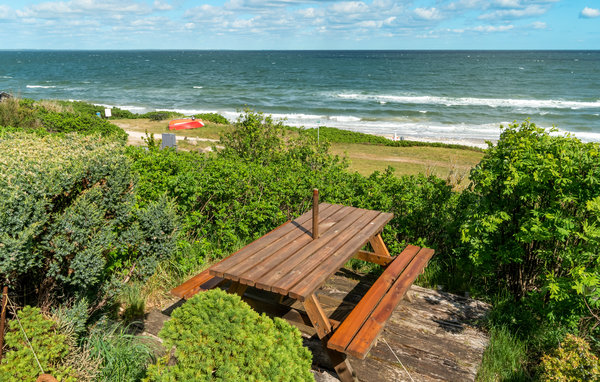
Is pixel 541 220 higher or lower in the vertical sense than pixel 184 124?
higher

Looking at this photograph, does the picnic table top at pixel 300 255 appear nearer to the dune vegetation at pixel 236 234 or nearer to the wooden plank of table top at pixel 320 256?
the wooden plank of table top at pixel 320 256

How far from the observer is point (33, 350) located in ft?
8.30

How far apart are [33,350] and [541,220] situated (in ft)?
12.9

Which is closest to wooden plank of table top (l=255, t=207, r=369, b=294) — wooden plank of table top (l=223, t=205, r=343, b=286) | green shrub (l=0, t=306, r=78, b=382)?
wooden plank of table top (l=223, t=205, r=343, b=286)

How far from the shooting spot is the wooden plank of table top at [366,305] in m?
3.03

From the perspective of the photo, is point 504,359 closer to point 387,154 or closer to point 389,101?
point 387,154

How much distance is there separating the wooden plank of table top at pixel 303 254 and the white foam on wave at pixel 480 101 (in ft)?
134

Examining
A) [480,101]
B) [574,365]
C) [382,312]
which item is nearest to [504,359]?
[574,365]

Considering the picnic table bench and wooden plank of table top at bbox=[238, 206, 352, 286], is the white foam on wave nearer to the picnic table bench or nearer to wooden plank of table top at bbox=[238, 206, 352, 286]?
the picnic table bench

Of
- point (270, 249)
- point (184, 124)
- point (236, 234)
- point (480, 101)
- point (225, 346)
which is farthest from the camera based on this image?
point (480, 101)

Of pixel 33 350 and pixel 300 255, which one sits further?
A: pixel 300 255

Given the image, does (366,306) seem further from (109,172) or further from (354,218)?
(109,172)

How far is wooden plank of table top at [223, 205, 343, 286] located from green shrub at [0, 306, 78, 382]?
113 cm

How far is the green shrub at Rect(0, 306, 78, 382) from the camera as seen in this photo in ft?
7.97
